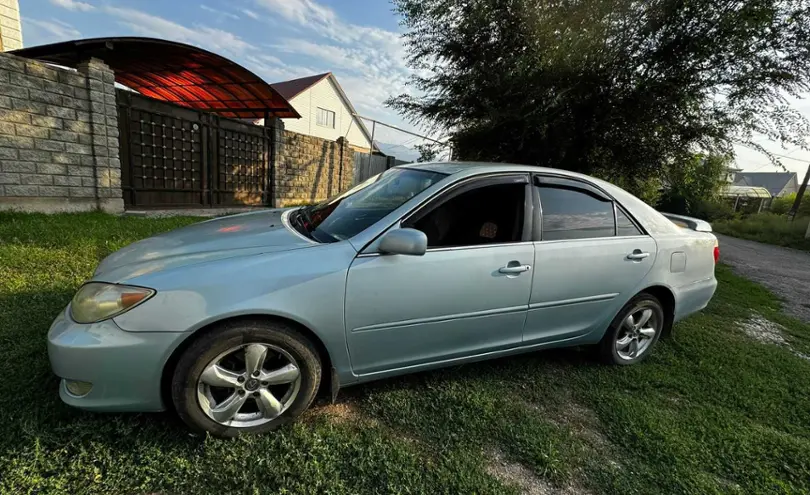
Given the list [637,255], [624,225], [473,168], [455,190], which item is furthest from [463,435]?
[624,225]

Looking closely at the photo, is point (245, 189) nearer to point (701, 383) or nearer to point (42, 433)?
point (42, 433)

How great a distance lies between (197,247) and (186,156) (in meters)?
7.04

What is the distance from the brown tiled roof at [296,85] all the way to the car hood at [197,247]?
26672mm

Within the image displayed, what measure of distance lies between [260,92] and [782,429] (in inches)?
405

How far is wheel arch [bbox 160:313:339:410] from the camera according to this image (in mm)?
1822

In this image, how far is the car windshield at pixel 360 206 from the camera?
2342 millimetres

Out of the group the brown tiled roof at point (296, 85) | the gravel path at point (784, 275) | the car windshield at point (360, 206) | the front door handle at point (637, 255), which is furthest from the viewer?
the brown tiled roof at point (296, 85)

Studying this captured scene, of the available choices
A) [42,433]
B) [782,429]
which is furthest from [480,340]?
[42,433]

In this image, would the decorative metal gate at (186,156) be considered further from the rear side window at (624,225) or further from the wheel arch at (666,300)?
the wheel arch at (666,300)

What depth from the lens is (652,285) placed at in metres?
3.04

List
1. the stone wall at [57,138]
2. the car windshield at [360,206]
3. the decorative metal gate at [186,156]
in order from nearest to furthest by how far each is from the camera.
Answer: the car windshield at [360,206], the stone wall at [57,138], the decorative metal gate at [186,156]

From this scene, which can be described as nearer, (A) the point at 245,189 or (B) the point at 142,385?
(B) the point at 142,385

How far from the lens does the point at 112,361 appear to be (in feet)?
5.69

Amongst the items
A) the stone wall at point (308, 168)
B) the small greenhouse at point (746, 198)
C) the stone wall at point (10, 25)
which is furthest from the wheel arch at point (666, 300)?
the small greenhouse at point (746, 198)
